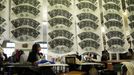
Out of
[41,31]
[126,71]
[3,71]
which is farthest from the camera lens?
[41,31]

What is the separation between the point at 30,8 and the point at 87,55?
1872 mm

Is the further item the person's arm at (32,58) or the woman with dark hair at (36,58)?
the person's arm at (32,58)

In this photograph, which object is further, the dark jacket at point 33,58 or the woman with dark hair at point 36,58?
the dark jacket at point 33,58

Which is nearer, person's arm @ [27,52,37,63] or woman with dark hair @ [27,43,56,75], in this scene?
woman with dark hair @ [27,43,56,75]

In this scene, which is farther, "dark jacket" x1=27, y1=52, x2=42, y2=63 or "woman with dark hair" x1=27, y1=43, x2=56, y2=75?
"dark jacket" x1=27, y1=52, x2=42, y2=63

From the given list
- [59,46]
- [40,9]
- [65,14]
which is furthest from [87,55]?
[40,9]

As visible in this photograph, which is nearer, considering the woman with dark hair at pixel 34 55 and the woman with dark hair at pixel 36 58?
the woman with dark hair at pixel 36 58

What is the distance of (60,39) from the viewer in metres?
5.33

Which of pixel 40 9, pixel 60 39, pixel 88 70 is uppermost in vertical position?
pixel 40 9

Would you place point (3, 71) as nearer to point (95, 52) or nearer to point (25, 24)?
point (25, 24)

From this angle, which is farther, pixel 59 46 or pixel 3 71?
pixel 59 46

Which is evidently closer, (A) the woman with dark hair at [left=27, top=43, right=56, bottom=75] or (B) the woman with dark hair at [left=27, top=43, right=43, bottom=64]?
(A) the woman with dark hair at [left=27, top=43, right=56, bottom=75]

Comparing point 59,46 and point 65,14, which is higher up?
point 65,14

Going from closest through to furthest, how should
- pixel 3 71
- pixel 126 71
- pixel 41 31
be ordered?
pixel 126 71 → pixel 3 71 → pixel 41 31
